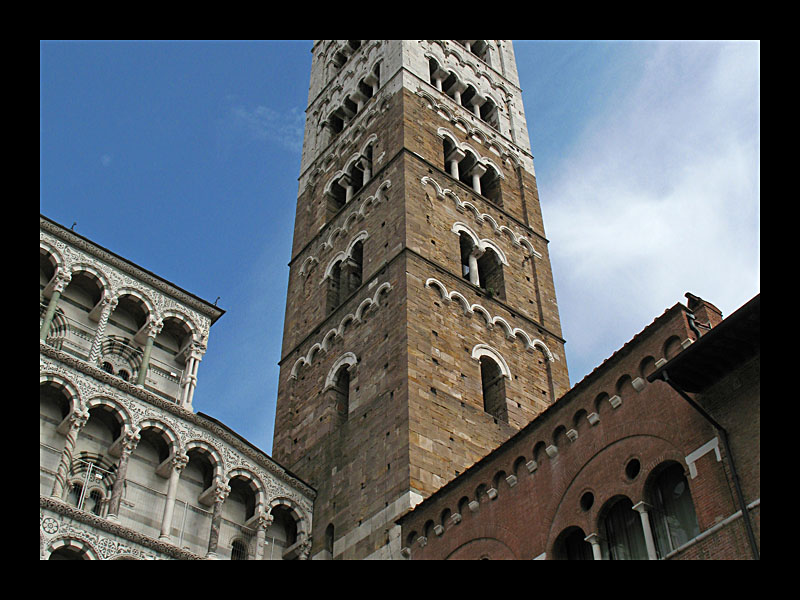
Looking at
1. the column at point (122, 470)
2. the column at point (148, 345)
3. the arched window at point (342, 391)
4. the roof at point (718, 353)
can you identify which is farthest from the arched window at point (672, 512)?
the arched window at point (342, 391)

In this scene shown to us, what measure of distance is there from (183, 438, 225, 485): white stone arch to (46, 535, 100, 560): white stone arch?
123 inches

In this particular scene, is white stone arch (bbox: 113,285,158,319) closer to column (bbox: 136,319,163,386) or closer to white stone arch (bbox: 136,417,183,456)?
column (bbox: 136,319,163,386)

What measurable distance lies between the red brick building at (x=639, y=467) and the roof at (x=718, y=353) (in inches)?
0.6

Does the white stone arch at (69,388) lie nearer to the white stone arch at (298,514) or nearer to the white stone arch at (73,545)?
the white stone arch at (73,545)

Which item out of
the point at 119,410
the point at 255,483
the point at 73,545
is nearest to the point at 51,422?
the point at 119,410

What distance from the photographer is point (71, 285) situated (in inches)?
667

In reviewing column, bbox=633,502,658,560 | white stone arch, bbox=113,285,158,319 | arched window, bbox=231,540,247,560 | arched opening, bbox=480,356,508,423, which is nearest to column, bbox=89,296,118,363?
white stone arch, bbox=113,285,158,319

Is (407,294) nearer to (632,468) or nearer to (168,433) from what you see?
(168,433)

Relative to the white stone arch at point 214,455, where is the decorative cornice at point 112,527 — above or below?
below

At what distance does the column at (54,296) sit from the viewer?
15.6 meters

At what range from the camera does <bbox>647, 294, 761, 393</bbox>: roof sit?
9.75 metres
